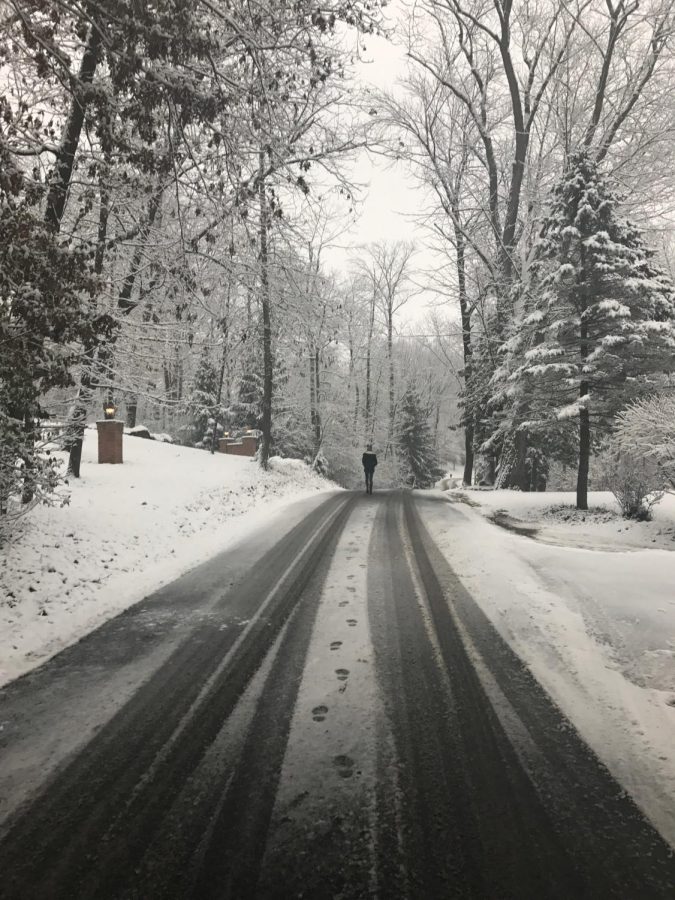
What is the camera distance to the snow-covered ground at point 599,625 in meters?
3.25

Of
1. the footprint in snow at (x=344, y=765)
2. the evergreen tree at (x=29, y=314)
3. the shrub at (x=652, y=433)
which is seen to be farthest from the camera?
the shrub at (x=652, y=433)

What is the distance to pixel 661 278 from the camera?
13672 millimetres

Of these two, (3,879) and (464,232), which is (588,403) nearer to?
(464,232)

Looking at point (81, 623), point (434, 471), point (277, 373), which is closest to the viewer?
point (81, 623)

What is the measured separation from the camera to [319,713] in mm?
3600

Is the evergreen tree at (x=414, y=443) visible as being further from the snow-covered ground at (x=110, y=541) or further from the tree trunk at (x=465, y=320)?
the snow-covered ground at (x=110, y=541)

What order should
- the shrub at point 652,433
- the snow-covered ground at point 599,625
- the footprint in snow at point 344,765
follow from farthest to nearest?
the shrub at point 652,433
the snow-covered ground at point 599,625
the footprint in snow at point 344,765

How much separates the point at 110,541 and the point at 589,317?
1224 cm

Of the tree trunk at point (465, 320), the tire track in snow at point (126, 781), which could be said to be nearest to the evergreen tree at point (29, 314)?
the tire track in snow at point (126, 781)

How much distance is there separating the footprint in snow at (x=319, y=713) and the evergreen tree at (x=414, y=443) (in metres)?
34.7

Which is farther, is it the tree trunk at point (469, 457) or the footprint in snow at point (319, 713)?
the tree trunk at point (469, 457)

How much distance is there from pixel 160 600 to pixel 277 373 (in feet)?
90.9

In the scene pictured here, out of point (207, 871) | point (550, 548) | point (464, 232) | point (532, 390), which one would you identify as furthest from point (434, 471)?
point (207, 871)

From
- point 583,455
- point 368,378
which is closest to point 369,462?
point 583,455
